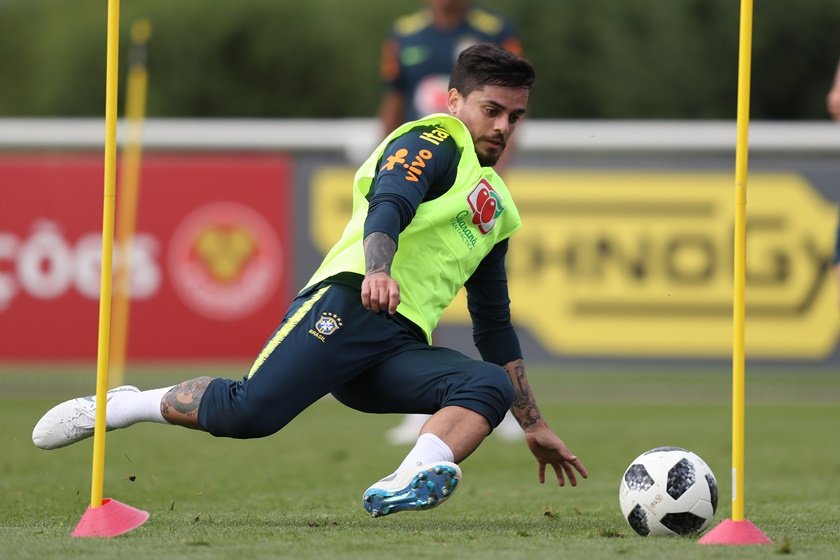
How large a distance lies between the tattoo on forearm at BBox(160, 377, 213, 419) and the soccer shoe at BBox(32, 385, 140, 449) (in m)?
0.23

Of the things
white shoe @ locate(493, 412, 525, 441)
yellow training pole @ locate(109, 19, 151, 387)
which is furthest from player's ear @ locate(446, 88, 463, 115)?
yellow training pole @ locate(109, 19, 151, 387)

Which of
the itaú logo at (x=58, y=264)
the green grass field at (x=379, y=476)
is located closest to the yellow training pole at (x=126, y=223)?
the itaú logo at (x=58, y=264)

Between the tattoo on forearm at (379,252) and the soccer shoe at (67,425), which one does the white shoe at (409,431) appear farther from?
the tattoo on forearm at (379,252)

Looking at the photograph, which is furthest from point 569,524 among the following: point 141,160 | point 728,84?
point 728,84

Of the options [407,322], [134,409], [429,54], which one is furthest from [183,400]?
[429,54]

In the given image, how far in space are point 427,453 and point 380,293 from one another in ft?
2.00

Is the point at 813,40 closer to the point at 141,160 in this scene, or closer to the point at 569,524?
the point at 141,160

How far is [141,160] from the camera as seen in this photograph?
667 inches

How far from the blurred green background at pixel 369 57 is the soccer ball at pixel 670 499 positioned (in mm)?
28727

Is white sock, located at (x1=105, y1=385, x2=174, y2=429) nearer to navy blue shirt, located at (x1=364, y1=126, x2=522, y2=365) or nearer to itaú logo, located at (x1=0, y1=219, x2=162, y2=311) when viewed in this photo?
navy blue shirt, located at (x1=364, y1=126, x2=522, y2=365)

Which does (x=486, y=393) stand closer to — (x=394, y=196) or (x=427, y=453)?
(x=427, y=453)

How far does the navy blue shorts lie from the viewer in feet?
19.3

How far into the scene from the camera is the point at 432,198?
6.04 metres

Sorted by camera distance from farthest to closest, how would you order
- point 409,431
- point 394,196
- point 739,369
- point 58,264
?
point 58,264 → point 409,431 → point 394,196 → point 739,369
